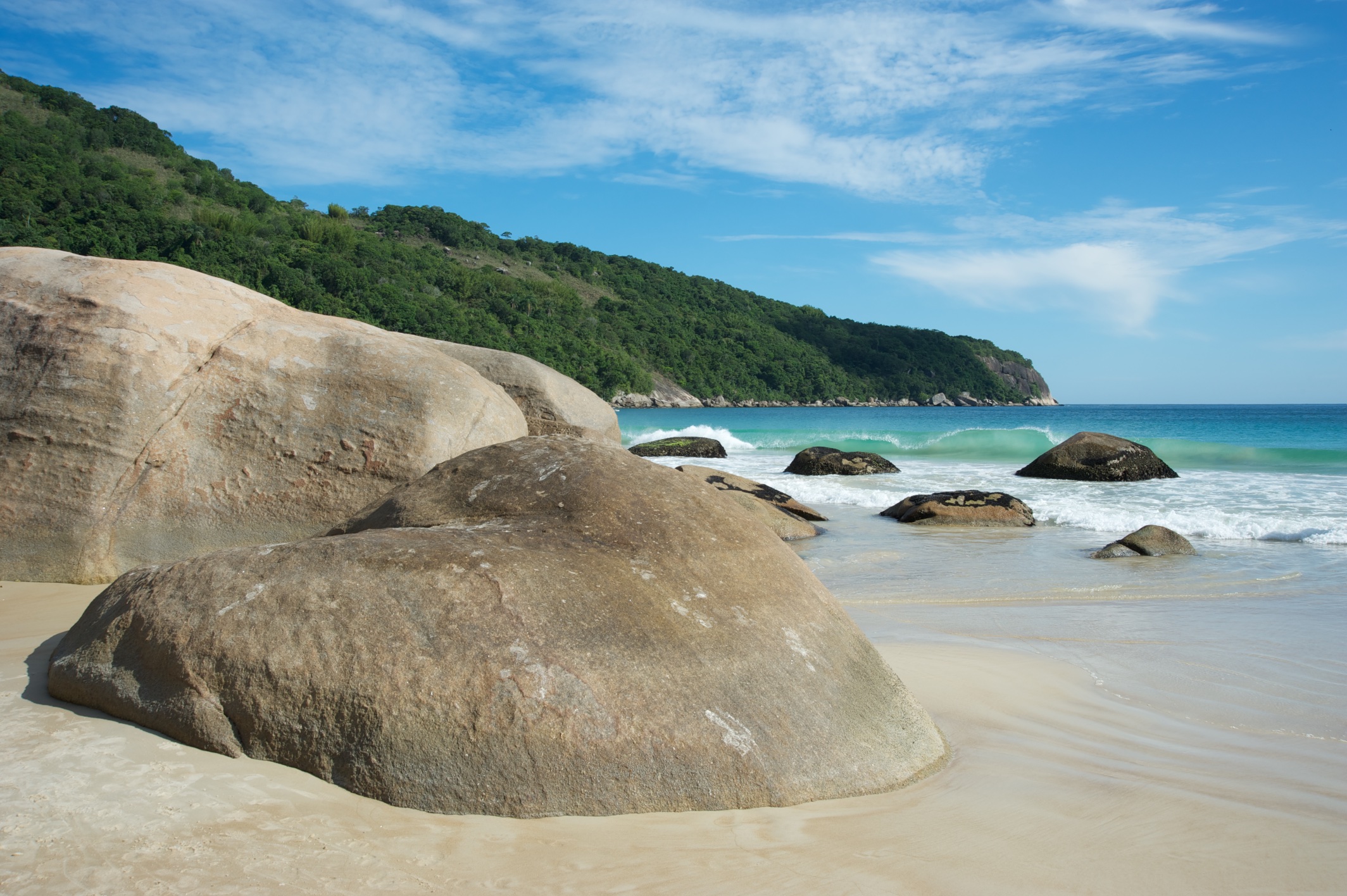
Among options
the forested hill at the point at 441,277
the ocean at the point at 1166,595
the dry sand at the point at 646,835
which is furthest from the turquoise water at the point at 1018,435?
the dry sand at the point at 646,835

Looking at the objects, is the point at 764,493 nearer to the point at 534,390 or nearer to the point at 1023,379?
the point at 534,390

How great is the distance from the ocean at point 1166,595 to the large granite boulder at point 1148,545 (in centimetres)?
19

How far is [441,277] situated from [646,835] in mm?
75844

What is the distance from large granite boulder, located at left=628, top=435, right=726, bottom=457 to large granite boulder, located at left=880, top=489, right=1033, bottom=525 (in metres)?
10.3

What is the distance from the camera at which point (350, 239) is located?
72.4 m

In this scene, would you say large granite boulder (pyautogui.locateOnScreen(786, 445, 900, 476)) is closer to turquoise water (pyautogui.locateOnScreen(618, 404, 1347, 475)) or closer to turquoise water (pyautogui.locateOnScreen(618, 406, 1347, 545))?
turquoise water (pyautogui.locateOnScreen(618, 406, 1347, 545))

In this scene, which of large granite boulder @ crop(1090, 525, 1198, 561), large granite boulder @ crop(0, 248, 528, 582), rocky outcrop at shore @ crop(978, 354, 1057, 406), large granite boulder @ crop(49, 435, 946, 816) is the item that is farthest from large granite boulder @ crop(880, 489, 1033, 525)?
rocky outcrop at shore @ crop(978, 354, 1057, 406)

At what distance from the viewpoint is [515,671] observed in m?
2.68

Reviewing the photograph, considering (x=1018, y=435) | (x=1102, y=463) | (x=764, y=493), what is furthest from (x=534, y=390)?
(x=1018, y=435)

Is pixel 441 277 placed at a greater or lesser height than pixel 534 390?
greater

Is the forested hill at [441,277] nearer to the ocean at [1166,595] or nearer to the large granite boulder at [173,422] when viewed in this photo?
the ocean at [1166,595]

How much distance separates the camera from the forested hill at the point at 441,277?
54719 mm

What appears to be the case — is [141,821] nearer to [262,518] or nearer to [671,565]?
[671,565]

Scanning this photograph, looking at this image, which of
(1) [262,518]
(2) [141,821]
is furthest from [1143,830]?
(1) [262,518]
